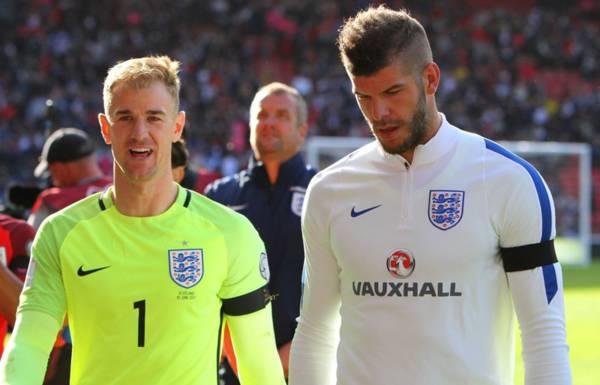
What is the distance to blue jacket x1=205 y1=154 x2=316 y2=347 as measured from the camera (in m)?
5.49

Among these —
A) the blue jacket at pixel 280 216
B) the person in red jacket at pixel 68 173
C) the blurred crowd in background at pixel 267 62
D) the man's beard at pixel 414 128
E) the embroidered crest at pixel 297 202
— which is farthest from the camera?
the blurred crowd in background at pixel 267 62

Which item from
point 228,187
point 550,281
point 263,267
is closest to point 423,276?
point 550,281

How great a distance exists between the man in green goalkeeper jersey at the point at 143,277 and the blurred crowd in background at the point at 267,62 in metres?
A: 21.2

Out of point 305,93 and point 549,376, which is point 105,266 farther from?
point 305,93

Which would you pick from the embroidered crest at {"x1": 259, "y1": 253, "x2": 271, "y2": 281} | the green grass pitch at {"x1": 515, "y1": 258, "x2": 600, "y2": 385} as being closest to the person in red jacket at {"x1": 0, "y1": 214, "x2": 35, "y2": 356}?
the embroidered crest at {"x1": 259, "y1": 253, "x2": 271, "y2": 281}

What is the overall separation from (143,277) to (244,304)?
1.04 feet

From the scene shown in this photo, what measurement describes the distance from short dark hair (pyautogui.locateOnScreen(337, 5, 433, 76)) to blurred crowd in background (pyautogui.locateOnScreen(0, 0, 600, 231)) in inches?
848

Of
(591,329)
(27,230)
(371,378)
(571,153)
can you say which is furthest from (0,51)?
(371,378)

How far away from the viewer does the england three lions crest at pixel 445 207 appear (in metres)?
2.92

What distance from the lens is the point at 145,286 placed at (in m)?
3.18

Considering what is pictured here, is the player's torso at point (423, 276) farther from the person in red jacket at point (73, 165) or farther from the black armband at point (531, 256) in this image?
the person in red jacket at point (73, 165)

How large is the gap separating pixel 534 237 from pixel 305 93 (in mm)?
27159

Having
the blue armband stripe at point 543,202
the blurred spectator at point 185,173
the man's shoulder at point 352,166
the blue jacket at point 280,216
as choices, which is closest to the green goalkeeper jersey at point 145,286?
the man's shoulder at point 352,166

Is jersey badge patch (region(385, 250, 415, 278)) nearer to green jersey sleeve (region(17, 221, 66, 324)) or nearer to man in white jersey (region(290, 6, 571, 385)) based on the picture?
man in white jersey (region(290, 6, 571, 385))
